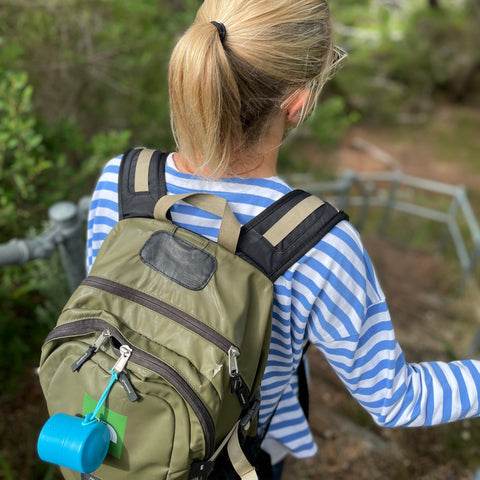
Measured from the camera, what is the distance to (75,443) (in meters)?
0.82

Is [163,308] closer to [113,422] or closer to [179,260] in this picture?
[179,260]

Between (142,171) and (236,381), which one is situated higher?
(142,171)

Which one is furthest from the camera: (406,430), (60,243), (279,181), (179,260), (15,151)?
(406,430)

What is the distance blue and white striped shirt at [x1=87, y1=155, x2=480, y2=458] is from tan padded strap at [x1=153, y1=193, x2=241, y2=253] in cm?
5

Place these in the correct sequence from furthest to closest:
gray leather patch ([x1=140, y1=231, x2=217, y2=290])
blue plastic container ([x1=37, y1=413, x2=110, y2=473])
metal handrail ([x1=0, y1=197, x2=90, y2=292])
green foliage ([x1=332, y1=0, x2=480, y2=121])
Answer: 1. green foliage ([x1=332, y1=0, x2=480, y2=121])
2. metal handrail ([x1=0, y1=197, x2=90, y2=292])
3. gray leather patch ([x1=140, y1=231, x2=217, y2=290])
4. blue plastic container ([x1=37, y1=413, x2=110, y2=473])

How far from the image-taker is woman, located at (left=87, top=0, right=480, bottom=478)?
0.90m

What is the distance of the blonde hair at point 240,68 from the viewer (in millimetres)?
889

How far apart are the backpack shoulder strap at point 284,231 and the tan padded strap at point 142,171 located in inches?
11.9

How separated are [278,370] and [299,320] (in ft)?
0.79

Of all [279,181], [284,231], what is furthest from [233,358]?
[279,181]

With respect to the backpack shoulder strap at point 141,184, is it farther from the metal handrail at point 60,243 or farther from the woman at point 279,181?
the metal handrail at point 60,243

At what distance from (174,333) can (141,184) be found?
1.32 ft

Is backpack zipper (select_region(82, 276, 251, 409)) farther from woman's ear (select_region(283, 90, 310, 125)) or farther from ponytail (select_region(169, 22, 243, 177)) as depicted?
woman's ear (select_region(283, 90, 310, 125))

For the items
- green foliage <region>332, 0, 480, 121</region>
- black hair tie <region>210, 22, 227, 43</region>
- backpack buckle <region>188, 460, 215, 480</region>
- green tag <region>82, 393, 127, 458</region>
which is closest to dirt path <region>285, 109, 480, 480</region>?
backpack buckle <region>188, 460, 215, 480</region>
